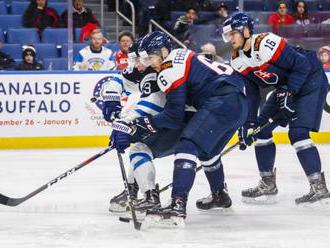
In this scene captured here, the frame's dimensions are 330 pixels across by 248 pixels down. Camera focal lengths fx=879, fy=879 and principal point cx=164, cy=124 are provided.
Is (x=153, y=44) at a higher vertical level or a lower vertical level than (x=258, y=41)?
higher

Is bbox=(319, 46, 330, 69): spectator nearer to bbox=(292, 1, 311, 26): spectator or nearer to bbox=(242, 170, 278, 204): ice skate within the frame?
bbox=(292, 1, 311, 26): spectator

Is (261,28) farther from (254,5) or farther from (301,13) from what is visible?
(301,13)

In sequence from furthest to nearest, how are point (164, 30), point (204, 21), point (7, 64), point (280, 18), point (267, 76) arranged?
point (164, 30), point (204, 21), point (280, 18), point (7, 64), point (267, 76)

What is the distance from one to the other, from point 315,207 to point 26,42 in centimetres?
419

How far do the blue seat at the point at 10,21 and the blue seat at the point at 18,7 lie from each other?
24 cm

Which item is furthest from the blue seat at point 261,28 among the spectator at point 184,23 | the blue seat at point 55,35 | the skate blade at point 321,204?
the skate blade at point 321,204

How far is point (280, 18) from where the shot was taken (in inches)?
329

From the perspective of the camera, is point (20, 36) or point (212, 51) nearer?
point (212, 51)

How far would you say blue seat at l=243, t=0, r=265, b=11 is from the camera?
27.5 feet

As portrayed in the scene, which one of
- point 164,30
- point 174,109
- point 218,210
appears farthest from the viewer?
point 164,30

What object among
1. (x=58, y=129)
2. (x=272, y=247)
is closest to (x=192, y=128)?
(x=272, y=247)

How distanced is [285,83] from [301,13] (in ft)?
12.2

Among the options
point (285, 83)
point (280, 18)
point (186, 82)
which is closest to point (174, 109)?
point (186, 82)

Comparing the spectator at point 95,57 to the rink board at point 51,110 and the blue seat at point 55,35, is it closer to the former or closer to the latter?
the rink board at point 51,110
